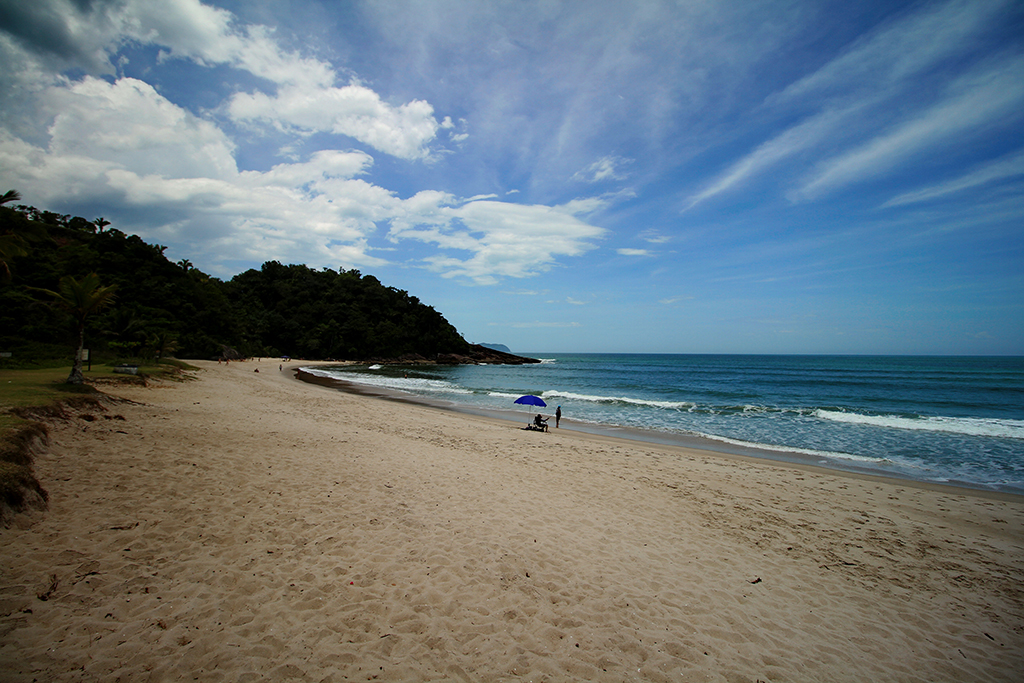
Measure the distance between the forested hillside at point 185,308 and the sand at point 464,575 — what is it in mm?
11050

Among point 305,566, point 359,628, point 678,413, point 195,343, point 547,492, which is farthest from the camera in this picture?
point 195,343

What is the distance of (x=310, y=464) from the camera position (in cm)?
814

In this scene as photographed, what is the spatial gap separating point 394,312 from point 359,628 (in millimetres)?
90787

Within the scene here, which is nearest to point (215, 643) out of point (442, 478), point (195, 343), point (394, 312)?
point (442, 478)

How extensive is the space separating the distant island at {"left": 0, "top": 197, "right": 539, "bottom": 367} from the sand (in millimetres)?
9196

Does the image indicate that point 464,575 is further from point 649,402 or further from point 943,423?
point 943,423

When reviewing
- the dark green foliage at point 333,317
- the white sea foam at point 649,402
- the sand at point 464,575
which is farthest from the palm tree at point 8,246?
the dark green foliage at point 333,317

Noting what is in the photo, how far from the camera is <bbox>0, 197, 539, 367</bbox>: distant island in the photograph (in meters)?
21.6

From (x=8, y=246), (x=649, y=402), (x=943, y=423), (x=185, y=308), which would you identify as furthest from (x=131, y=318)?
(x=943, y=423)

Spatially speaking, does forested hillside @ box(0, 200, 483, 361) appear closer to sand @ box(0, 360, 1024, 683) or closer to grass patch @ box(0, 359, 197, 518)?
grass patch @ box(0, 359, 197, 518)

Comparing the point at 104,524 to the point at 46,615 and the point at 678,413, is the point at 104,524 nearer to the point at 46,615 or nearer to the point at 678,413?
the point at 46,615

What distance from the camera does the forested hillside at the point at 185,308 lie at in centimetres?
2186

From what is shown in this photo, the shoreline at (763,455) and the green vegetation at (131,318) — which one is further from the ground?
the green vegetation at (131,318)

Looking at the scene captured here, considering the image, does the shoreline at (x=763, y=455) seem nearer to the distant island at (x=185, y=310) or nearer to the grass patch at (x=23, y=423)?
the grass patch at (x=23, y=423)
